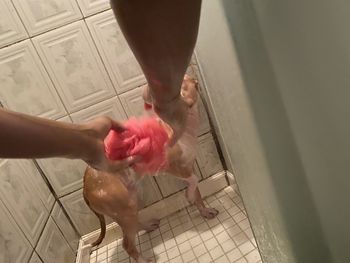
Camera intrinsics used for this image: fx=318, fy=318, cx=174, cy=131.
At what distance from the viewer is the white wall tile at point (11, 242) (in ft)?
3.22

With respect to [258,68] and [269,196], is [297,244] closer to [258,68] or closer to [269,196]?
[269,196]

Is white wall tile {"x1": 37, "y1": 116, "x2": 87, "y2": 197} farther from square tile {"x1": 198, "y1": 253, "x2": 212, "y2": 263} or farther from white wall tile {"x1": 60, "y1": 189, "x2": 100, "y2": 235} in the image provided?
square tile {"x1": 198, "y1": 253, "x2": 212, "y2": 263}

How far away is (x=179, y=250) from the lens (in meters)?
1.34

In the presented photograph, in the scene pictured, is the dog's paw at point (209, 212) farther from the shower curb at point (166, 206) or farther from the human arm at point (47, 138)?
the human arm at point (47, 138)

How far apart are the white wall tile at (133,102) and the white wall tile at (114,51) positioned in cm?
2

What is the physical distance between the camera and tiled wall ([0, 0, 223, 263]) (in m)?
1.22

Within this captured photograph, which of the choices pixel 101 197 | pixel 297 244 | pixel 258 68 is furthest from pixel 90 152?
pixel 101 197

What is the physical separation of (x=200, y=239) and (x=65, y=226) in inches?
23.9

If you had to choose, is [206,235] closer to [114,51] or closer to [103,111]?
[103,111]

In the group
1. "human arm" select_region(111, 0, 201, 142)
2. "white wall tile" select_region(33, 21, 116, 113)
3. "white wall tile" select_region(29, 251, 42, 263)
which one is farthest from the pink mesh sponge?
"human arm" select_region(111, 0, 201, 142)

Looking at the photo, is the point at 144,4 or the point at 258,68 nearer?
the point at 144,4

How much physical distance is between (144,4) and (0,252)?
97cm

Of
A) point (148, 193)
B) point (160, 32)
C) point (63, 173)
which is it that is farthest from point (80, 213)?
point (160, 32)

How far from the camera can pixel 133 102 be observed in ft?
4.64
